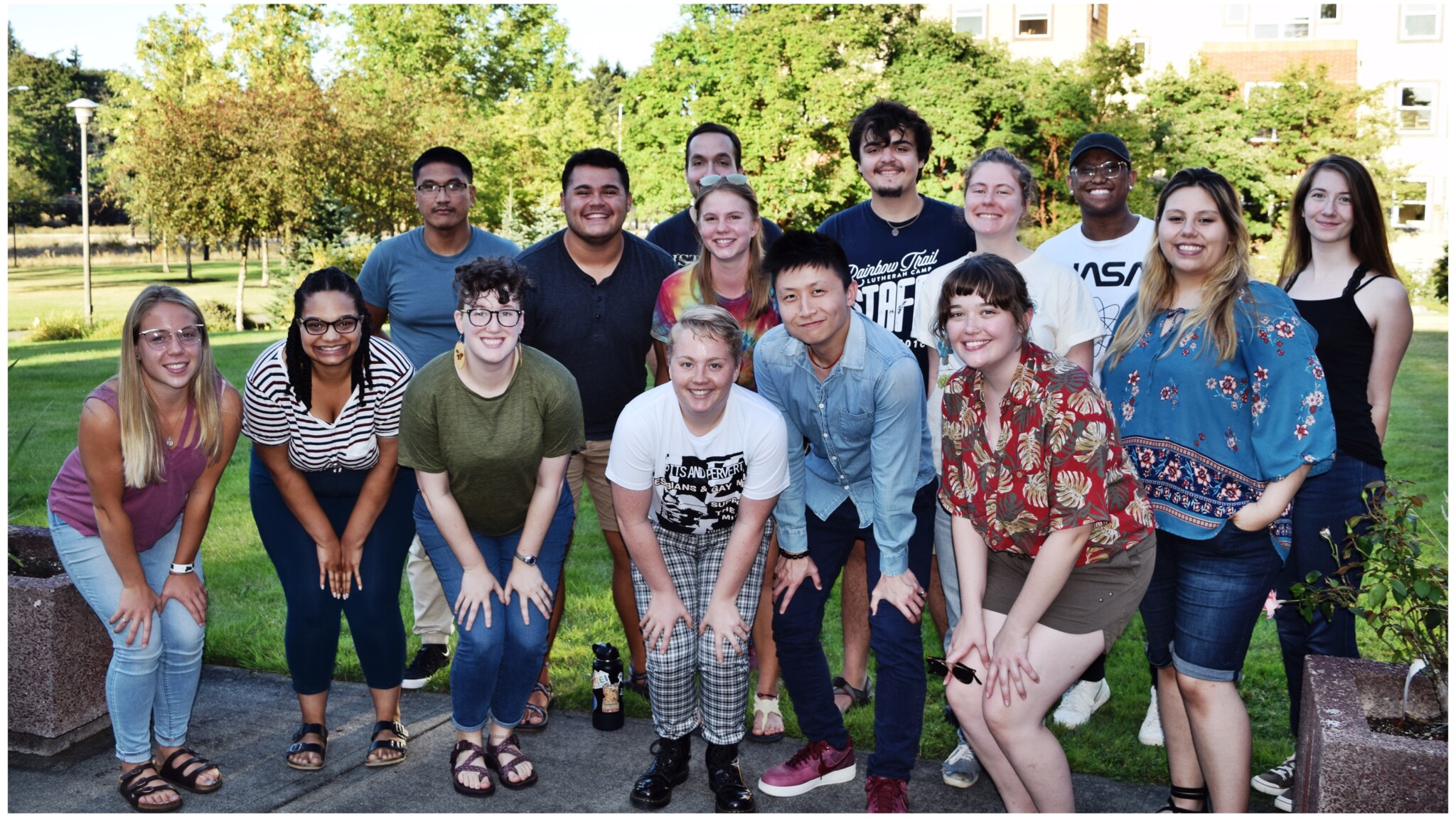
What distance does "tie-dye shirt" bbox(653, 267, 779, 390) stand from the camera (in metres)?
4.62

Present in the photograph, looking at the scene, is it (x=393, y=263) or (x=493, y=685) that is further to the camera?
(x=393, y=263)

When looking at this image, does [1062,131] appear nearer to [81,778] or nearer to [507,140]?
[507,140]

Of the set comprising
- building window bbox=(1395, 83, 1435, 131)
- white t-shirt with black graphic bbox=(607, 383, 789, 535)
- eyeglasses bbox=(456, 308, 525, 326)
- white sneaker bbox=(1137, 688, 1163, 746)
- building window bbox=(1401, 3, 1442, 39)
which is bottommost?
white sneaker bbox=(1137, 688, 1163, 746)

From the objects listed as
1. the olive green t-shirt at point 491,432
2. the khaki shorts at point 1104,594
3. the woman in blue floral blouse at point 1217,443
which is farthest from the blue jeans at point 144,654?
the woman in blue floral blouse at point 1217,443

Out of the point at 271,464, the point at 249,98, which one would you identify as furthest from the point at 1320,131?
the point at 271,464

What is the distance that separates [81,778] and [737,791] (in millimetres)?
2505

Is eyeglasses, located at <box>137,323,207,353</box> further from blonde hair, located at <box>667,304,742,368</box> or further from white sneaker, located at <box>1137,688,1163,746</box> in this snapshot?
white sneaker, located at <box>1137,688,1163,746</box>

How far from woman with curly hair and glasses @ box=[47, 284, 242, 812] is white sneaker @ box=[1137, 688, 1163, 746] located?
364 centimetres

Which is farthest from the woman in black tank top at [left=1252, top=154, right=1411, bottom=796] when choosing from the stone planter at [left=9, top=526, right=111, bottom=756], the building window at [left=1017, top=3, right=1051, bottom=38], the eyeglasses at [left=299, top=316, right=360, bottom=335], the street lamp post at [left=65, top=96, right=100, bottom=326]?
the building window at [left=1017, top=3, right=1051, bottom=38]

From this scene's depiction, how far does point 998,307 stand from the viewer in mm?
3428

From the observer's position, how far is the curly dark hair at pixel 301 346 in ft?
13.4

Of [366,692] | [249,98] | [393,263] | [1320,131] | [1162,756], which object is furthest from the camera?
[1320,131]

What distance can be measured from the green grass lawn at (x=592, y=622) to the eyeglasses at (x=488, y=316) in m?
1.88

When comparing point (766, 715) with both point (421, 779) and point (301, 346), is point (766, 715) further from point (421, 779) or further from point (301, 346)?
point (301, 346)
